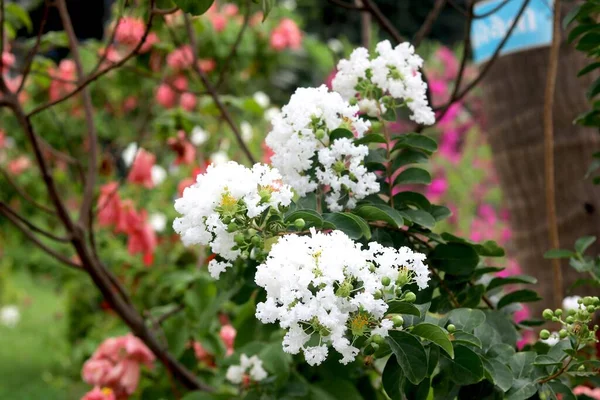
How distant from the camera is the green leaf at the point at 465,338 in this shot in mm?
810

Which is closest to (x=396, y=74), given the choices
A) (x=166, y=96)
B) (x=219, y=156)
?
(x=219, y=156)

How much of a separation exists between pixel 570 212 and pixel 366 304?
118 centimetres

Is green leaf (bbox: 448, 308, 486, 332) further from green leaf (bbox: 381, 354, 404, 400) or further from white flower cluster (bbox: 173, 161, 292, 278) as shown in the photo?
white flower cluster (bbox: 173, 161, 292, 278)

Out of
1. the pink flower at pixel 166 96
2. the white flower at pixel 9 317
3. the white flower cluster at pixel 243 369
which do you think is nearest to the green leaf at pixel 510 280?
the white flower cluster at pixel 243 369

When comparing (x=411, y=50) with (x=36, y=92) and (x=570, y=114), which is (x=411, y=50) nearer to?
Answer: (x=570, y=114)

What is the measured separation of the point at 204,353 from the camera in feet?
5.65

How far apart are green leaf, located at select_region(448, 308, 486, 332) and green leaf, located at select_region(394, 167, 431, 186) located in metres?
0.18

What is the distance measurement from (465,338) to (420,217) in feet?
0.60

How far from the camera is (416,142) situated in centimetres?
98

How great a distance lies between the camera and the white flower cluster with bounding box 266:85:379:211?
896 millimetres

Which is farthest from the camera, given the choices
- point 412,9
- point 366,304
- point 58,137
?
point 412,9

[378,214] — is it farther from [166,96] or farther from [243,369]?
[166,96]

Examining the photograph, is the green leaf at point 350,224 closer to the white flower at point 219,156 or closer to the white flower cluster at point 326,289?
the white flower cluster at point 326,289

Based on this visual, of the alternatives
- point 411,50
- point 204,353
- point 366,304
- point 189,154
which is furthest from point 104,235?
point 366,304
